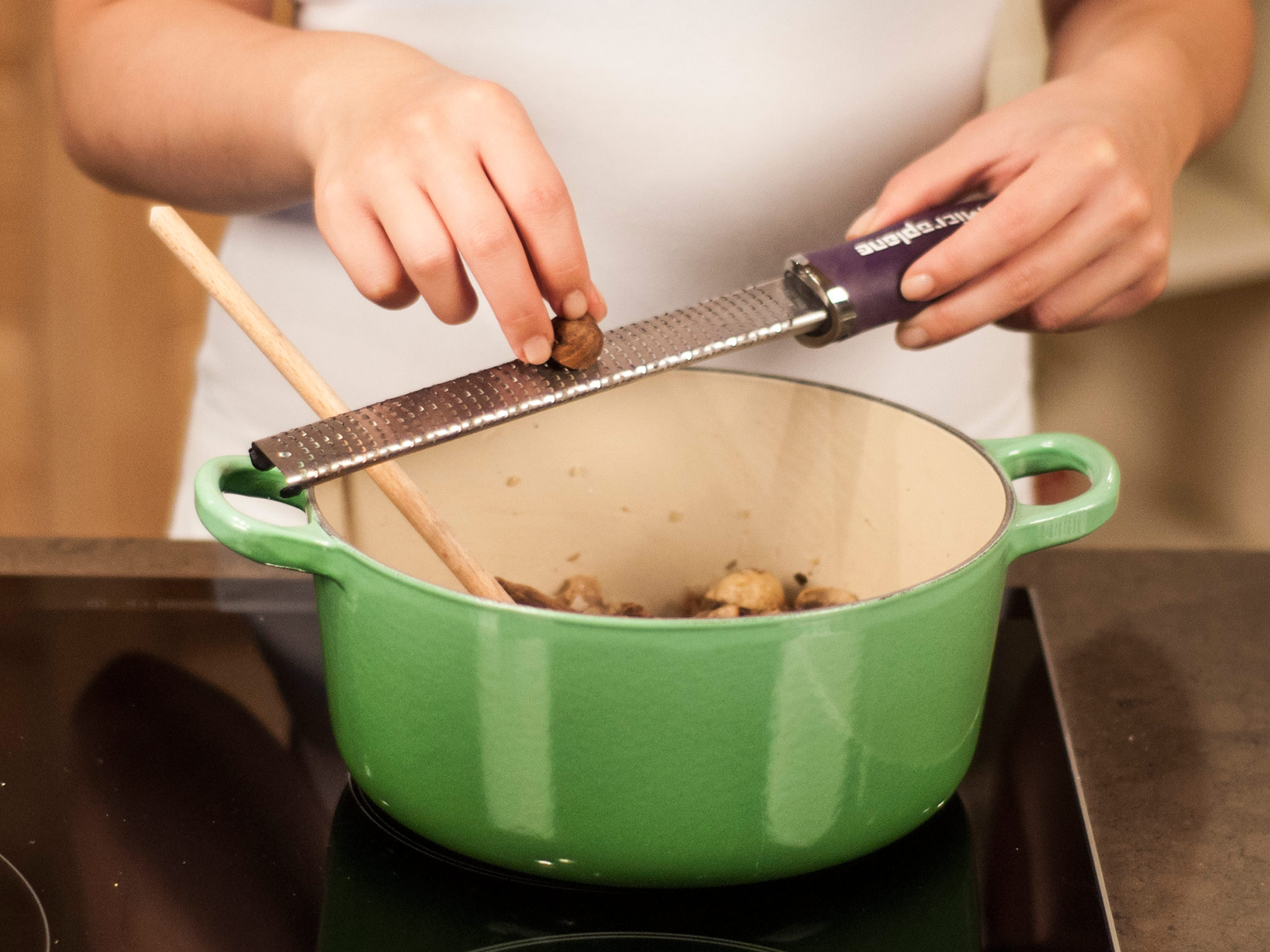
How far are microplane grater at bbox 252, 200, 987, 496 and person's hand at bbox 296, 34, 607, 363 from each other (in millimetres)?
21

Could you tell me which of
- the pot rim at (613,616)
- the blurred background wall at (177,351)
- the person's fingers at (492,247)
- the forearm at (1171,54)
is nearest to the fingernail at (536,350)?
the person's fingers at (492,247)

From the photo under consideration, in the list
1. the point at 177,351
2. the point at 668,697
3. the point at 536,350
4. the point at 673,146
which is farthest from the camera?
the point at 177,351

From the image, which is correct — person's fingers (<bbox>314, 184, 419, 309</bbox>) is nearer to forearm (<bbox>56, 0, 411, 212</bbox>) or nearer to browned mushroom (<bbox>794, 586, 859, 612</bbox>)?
forearm (<bbox>56, 0, 411, 212</bbox>)

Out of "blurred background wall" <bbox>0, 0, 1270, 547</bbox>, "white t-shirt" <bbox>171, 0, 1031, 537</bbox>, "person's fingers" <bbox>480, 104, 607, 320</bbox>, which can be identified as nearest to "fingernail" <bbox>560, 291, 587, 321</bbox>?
"person's fingers" <bbox>480, 104, 607, 320</bbox>

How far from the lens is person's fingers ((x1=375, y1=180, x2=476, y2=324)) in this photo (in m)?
0.49

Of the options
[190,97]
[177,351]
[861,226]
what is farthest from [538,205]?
[177,351]

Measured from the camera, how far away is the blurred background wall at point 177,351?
1.61m

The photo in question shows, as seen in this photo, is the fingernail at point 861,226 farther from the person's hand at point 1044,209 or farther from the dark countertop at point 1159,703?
the dark countertop at point 1159,703

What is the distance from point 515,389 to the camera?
0.49 metres

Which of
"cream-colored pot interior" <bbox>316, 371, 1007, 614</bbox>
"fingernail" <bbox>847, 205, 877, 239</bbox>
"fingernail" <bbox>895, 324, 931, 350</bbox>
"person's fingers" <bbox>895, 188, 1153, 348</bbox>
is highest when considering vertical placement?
"fingernail" <bbox>847, 205, 877, 239</bbox>

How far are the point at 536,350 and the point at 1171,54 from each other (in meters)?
0.53

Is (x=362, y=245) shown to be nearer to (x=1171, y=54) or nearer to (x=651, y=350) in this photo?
(x=651, y=350)

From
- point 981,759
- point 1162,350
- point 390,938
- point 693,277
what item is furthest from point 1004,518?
point 1162,350

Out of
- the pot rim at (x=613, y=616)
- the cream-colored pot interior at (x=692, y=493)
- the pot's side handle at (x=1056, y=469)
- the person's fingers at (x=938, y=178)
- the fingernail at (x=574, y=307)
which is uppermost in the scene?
the fingernail at (x=574, y=307)
